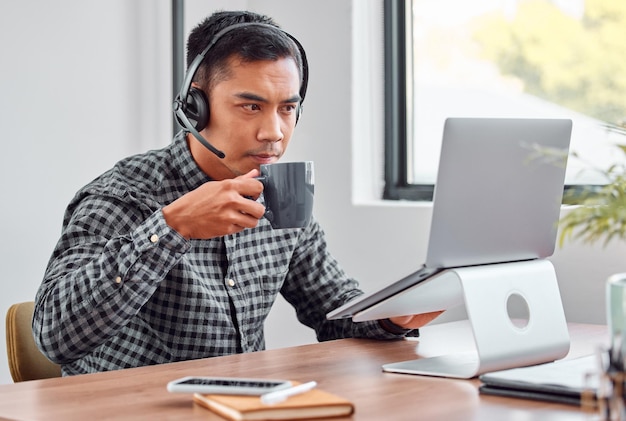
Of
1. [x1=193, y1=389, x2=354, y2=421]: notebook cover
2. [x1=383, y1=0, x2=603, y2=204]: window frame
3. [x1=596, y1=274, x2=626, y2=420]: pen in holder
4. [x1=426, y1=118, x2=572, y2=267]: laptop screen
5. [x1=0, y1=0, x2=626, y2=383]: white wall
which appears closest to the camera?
[x1=596, y1=274, x2=626, y2=420]: pen in holder

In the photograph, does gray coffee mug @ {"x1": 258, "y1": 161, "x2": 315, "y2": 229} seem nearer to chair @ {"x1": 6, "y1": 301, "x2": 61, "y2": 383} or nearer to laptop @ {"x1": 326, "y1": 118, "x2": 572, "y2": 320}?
laptop @ {"x1": 326, "y1": 118, "x2": 572, "y2": 320}

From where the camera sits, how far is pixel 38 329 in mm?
1413

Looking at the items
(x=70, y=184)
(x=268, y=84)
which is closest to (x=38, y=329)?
(x=268, y=84)

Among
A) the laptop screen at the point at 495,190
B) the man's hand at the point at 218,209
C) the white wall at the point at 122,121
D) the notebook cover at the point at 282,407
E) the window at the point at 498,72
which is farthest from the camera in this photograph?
the white wall at the point at 122,121

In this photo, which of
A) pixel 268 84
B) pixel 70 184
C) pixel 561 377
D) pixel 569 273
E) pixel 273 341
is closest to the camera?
pixel 561 377

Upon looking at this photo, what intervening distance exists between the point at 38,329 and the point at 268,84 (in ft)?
1.85

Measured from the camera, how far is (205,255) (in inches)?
64.6

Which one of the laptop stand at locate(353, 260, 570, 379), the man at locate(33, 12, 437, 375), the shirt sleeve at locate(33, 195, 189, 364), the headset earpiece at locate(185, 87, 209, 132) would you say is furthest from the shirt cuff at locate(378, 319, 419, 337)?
the headset earpiece at locate(185, 87, 209, 132)

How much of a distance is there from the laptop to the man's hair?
55cm

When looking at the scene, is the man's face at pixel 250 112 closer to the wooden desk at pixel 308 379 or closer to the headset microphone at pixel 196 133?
the headset microphone at pixel 196 133

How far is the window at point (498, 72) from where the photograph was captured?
2049 millimetres

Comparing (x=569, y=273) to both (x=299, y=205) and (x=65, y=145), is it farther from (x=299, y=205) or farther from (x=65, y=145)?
(x=65, y=145)

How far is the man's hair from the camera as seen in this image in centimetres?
163

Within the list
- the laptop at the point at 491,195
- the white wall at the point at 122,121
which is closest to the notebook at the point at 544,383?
the laptop at the point at 491,195
